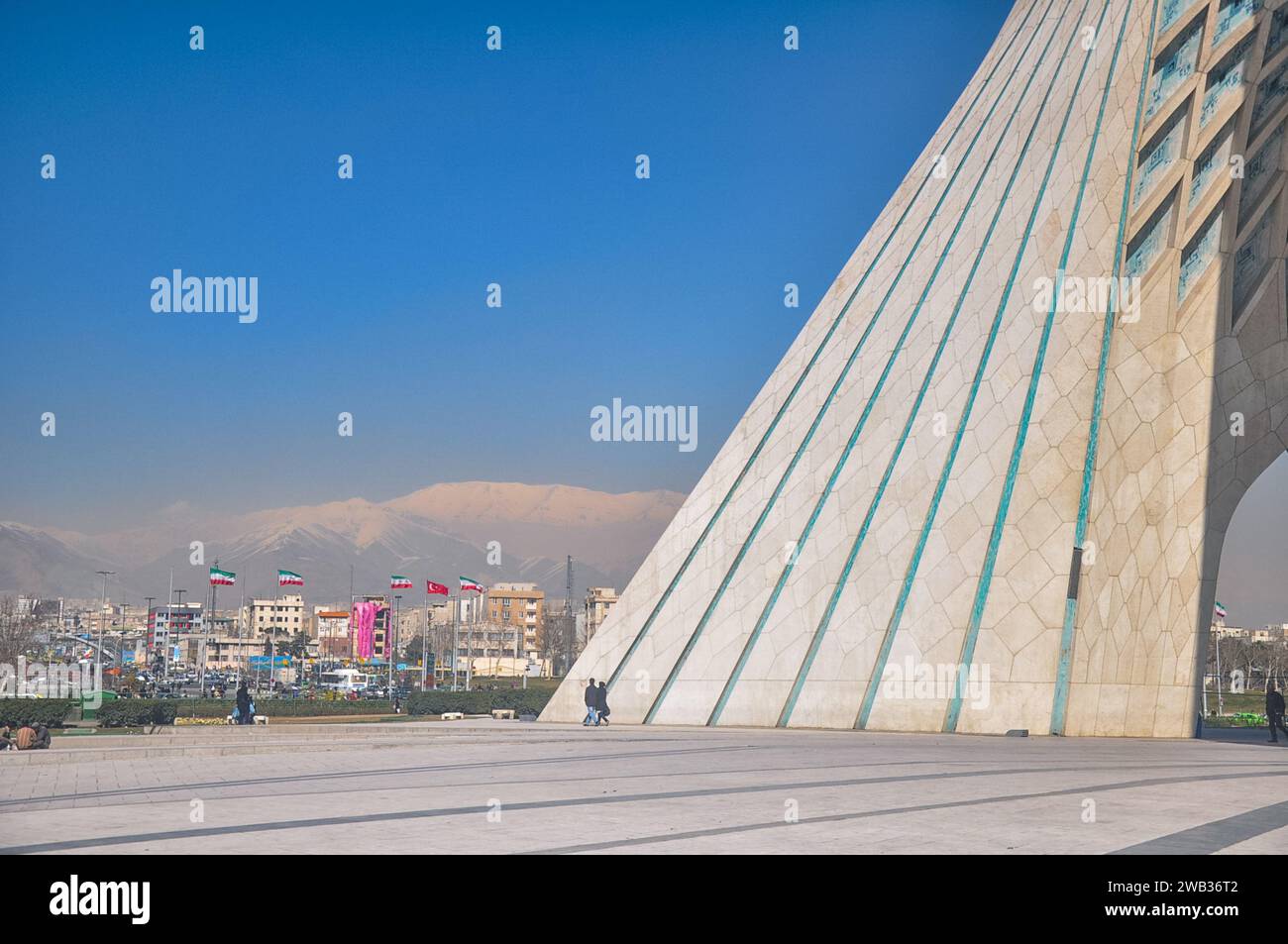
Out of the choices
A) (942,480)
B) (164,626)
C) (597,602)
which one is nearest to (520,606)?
(597,602)

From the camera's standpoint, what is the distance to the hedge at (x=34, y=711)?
62.1 ft

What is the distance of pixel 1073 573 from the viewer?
492 inches

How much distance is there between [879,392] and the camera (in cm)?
1472

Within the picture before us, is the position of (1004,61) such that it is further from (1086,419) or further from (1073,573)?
(1073,573)

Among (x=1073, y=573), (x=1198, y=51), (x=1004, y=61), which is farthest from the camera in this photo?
(x=1004, y=61)

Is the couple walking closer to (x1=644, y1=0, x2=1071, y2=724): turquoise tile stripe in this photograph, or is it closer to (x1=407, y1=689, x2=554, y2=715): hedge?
(x1=644, y1=0, x2=1071, y2=724): turquoise tile stripe

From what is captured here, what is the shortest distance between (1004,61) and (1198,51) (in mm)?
4555

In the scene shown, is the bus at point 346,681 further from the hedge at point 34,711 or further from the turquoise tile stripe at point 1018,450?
the turquoise tile stripe at point 1018,450

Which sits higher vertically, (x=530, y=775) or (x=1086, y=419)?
(x=1086, y=419)
